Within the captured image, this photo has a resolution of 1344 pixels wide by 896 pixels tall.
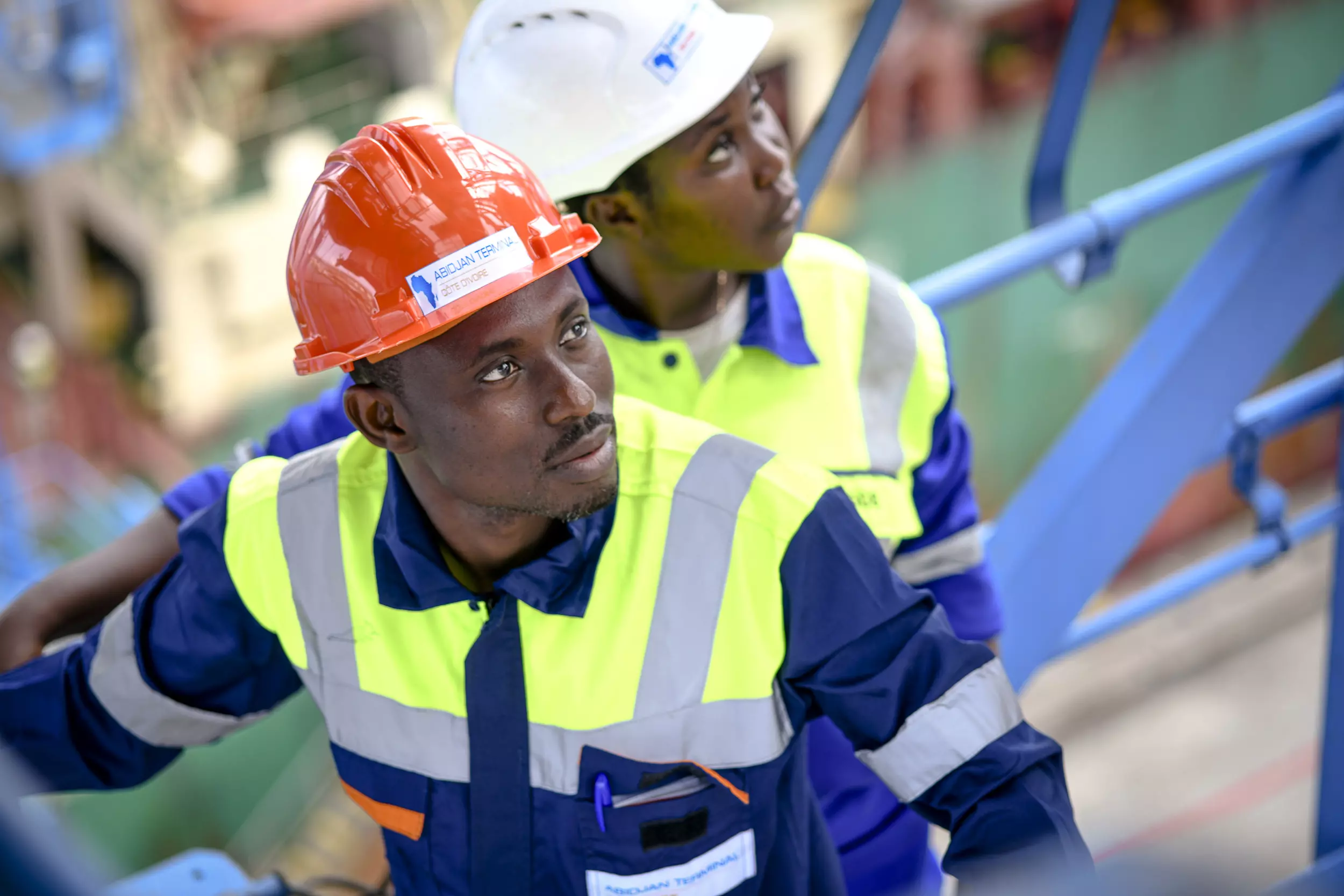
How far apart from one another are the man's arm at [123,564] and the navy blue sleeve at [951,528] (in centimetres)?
86

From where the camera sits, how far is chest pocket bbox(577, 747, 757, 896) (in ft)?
5.37

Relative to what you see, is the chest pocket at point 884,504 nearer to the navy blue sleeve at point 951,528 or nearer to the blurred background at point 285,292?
the navy blue sleeve at point 951,528

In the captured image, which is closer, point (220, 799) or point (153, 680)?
point (153, 680)

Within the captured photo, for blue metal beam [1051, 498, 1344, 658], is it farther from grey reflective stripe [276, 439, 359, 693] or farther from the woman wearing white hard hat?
grey reflective stripe [276, 439, 359, 693]

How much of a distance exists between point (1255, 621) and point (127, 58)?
8244mm

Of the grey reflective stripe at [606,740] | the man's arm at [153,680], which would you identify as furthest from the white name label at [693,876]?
the man's arm at [153,680]

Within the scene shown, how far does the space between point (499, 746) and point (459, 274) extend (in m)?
0.55

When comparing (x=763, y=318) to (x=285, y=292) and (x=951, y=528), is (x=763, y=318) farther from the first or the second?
(x=285, y=292)

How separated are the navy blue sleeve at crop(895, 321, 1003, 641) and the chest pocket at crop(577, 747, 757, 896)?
58cm

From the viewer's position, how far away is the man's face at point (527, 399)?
1.53 metres

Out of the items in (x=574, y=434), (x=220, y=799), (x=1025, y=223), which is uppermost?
(x=574, y=434)

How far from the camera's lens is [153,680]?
1833 millimetres

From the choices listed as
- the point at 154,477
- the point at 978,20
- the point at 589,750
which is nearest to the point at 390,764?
the point at 589,750

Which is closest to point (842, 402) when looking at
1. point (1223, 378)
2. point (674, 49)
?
point (674, 49)
